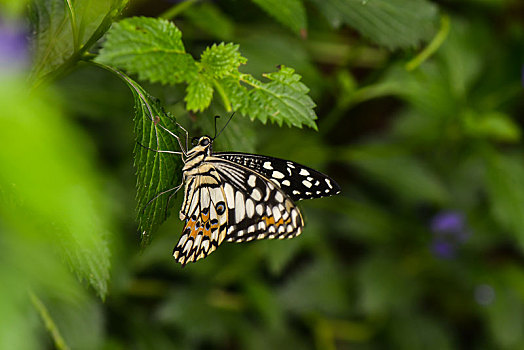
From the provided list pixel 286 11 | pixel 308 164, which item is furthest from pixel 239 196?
pixel 308 164

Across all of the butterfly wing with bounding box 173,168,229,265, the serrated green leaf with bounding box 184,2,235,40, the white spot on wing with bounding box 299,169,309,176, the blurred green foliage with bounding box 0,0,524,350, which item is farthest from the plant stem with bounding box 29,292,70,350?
the serrated green leaf with bounding box 184,2,235,40

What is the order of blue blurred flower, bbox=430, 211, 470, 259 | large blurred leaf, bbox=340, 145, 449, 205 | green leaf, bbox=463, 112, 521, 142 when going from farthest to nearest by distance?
blue blurred flower, bbox=430, 211, 470, 259 < large blurred leaf, bbox=340, 145, 449, 205 < green leaf, bbox=463, 112, 521, 142

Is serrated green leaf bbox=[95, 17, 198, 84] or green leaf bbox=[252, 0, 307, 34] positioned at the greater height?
green leaf bbox=[252, 0, 307, 34]

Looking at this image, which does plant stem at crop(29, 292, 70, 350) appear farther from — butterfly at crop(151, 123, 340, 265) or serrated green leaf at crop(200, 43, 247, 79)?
Answer: serrated green leaf at crop(200, 43, 247, 79)

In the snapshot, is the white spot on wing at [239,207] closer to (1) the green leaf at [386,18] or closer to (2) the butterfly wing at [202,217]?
(2) the butterfly wing at [202,217]

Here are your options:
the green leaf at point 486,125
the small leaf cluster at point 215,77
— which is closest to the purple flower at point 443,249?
the green leaf at point 486,125

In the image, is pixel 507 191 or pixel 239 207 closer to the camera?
pixel 239 207

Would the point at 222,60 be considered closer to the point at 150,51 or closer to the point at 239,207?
the point at 150,51
